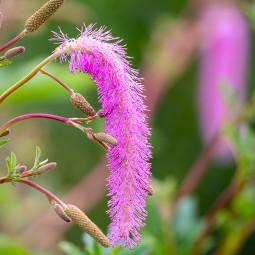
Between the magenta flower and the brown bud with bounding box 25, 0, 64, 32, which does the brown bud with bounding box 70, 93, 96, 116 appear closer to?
the brown bud with bounding box 25, 0, 64, 32

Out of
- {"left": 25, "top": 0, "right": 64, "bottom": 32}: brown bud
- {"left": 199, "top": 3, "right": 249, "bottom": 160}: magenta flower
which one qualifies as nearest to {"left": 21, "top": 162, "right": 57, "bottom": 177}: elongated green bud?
{"left": 25, "top": 0, "right": 64, "bottom": 32}: brown bud

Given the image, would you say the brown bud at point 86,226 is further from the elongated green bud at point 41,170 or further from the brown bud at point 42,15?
the brown bud at point 42,15

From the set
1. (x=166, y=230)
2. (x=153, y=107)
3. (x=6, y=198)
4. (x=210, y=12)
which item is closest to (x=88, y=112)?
(x=166, y=230)

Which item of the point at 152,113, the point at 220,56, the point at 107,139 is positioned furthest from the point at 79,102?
the point at 220,56

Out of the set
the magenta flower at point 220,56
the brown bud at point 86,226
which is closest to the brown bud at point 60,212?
the brown bud at point 86,226

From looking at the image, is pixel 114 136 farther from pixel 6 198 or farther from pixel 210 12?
pixel 210 12

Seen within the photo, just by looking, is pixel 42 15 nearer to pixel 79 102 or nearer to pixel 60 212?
pixel 79 102
